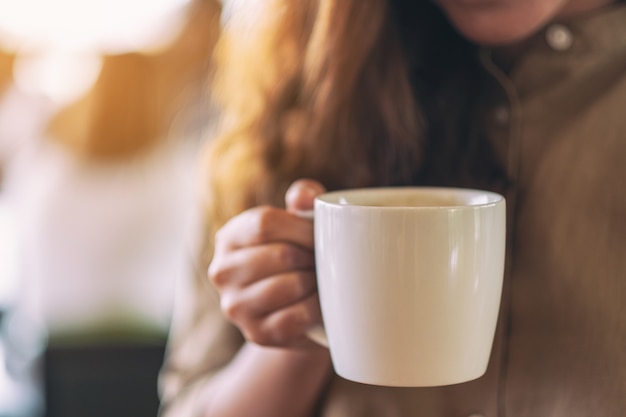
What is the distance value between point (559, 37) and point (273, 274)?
0.31m

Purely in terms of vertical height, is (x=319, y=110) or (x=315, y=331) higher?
(x=319, y=110)

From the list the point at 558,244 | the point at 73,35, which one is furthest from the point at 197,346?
the point at 73,35

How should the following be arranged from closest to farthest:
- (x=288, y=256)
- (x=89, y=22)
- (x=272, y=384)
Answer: (x=288, y=256)
(x=272, y=384)
(x=89, y=22)

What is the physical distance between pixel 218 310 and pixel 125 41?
1384 millimetres

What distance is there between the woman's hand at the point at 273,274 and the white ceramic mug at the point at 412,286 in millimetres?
65

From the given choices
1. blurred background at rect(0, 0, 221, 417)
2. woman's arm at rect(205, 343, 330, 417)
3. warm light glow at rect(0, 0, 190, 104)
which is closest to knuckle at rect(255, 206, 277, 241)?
woman's arm at rect(205, 343, 330, 417)

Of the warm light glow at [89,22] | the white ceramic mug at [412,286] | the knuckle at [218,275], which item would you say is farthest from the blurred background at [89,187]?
the white ceramic mug at [412,286]

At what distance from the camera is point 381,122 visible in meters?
0.73

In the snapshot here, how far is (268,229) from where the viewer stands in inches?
21.9

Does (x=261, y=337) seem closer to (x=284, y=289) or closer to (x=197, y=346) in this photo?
(x=284, y=289)

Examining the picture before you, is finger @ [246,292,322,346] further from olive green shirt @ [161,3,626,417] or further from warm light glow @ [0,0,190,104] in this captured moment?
warm light glow @ [0,0,190,104]

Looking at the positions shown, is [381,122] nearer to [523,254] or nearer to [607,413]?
[523,254]

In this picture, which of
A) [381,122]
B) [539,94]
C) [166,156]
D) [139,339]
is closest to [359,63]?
[381,122]

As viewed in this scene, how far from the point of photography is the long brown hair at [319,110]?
71 cm
